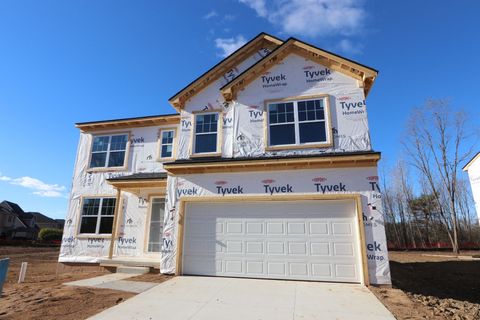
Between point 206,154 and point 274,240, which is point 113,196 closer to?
point 206,154

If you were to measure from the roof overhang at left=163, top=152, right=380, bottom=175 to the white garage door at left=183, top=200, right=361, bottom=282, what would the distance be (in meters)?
1.24

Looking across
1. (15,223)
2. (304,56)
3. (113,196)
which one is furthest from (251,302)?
(15,223)

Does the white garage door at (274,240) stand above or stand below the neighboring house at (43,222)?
below

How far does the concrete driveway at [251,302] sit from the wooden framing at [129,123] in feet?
27.4

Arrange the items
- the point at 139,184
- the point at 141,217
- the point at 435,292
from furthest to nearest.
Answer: the point at 141,217, the point at 139,184, the point at 435,292

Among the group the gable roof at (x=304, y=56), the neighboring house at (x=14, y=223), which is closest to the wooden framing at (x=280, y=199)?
the gable roof at (x=304, y=56)

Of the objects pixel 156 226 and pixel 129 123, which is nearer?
pixel 156 226

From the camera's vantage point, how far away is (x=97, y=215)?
558 inches

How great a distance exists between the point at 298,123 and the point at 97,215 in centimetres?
1095

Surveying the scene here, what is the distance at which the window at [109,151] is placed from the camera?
1491 cm

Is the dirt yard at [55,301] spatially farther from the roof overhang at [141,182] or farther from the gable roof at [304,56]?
the gable roof at [304,56]

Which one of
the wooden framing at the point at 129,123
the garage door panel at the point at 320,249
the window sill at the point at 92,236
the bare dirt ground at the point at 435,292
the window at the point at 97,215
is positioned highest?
the wooden framing at the point at 129,123

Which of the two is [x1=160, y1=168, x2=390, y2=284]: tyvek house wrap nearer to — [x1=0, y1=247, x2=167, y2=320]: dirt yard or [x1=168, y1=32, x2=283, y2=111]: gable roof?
[x1=0, y1=247, x2=167, y2=320]: dirt yard

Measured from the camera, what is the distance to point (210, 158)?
11.0 metres
